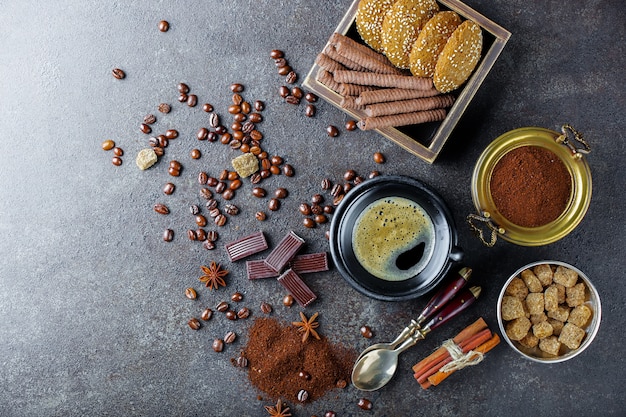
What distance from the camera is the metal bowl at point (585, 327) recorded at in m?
1.89

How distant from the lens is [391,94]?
1821 millimetres

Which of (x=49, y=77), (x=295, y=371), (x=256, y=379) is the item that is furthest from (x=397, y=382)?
(x=49, y=77)

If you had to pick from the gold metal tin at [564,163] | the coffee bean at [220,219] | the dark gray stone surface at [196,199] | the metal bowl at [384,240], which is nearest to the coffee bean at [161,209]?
the dark gray stone surface at [196,199]

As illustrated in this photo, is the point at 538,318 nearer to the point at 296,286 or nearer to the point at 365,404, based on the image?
the point at 365,404

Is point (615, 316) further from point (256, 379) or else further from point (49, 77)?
point (49, 77)

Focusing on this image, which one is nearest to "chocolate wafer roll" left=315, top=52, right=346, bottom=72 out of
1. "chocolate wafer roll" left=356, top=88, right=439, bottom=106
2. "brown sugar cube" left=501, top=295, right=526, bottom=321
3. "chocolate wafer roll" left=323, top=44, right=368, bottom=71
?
"chocolate wafer roll" left=323, top=44, right=368, bottom=71

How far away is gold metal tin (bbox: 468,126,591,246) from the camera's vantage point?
186 cm

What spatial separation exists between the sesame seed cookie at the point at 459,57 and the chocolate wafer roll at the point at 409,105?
0.17 ft

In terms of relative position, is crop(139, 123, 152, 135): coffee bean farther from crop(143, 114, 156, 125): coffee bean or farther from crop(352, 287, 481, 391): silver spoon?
crop(352, 287, 481, 391): silver spoon

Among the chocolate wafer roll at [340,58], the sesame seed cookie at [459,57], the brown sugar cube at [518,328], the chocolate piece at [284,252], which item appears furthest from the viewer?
the chocolate piece at [284,252]

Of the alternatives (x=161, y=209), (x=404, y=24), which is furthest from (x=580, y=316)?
(x=161, y=209)

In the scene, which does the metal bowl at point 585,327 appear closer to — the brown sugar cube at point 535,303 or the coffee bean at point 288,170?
the brown sugar cube at point 535,303

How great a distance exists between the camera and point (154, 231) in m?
2.14

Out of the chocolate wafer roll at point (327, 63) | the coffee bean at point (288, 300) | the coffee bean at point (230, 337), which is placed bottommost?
the coffee bean at point (230, 337)
